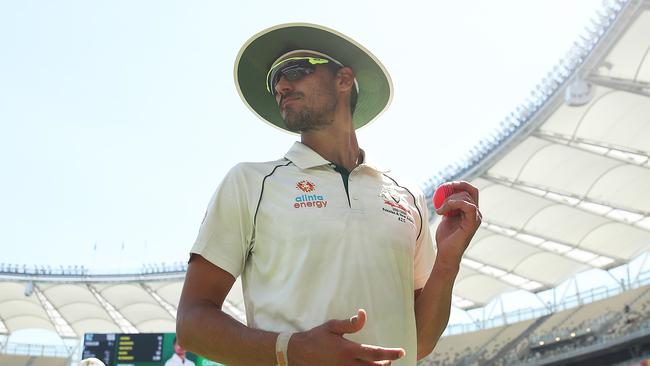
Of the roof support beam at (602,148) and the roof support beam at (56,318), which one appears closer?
the roof support beam at (602,148)

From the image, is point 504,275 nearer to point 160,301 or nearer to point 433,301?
point 160,301

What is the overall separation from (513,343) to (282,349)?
41924 mm

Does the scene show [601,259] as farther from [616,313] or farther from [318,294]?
[318,294]

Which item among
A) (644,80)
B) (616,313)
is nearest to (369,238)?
(644,80)

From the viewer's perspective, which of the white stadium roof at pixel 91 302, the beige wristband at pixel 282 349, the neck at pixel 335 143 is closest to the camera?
the beige wristband at pixel 282 349

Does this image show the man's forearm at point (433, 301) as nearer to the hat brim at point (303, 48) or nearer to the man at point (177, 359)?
the hat brim at point (303, 48)

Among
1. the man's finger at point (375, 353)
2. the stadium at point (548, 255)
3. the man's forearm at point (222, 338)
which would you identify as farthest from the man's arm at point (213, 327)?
the stadium at point (548, 255)

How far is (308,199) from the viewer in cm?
204

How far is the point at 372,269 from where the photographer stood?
6.46 feet

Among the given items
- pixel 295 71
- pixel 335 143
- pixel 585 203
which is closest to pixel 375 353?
pixel 335 143

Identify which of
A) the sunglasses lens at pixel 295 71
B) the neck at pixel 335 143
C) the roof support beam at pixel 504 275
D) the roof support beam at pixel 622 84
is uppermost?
the roof support beam at pixel 622 84

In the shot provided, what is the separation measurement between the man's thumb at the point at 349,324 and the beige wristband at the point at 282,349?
13cm

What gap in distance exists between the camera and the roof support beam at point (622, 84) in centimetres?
2358

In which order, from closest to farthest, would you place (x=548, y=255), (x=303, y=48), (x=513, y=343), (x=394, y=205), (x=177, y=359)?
(x=394, y=205), (x=303, y=48), (x=177, y=359), (x=548, y=255), (x=513, y=343)
